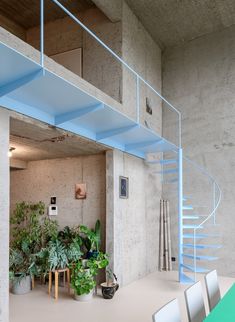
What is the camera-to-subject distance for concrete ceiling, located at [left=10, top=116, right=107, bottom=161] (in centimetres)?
463

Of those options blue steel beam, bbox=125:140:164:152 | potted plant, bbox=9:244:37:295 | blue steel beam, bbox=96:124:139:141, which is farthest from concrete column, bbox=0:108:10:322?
blue steel beam, bbox=125:140:164:152

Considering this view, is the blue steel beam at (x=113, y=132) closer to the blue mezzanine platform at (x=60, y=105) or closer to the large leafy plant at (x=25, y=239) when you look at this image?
the blue mezzanine platform at (x=60, y=105)

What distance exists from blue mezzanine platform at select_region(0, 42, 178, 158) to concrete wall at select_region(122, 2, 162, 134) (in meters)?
0.79

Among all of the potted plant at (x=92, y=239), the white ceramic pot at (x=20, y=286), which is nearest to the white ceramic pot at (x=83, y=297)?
the potted plant at (x=92, y=239)

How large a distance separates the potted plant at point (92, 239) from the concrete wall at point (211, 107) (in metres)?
2.86

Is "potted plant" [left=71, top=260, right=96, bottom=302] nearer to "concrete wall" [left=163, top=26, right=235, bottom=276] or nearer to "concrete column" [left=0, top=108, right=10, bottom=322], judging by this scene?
"concrete column" [left=0, top=108, right=10, bottom=322]

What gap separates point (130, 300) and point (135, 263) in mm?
1556

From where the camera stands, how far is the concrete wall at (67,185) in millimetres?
6664

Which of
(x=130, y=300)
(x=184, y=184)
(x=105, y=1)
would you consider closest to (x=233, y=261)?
(x=184, y=184)

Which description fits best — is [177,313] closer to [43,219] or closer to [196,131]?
[43,219]

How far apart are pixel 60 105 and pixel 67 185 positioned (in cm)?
294

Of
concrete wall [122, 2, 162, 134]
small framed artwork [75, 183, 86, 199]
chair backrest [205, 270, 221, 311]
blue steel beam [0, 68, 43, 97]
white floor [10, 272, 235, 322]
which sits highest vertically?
concrete wall [122, 2, 162, 134]

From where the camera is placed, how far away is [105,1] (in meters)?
6.25

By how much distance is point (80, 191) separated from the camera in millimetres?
6848
